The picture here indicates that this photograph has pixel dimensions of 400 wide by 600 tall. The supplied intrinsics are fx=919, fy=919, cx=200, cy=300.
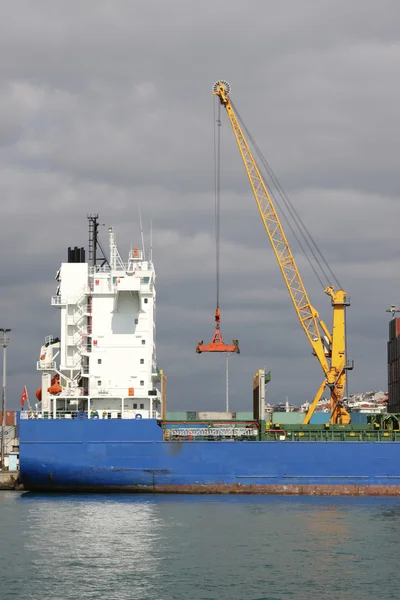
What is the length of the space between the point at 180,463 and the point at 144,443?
83.7 inches

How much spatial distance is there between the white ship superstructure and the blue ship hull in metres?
2.01

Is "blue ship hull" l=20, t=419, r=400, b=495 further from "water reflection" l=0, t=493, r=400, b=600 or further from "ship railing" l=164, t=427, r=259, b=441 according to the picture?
"water reflection" l=0, t=493, r=400, b=600

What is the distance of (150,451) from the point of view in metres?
46.8

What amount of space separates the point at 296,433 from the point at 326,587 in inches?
890

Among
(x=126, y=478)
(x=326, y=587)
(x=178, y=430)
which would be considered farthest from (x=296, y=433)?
(x=326, y=587)

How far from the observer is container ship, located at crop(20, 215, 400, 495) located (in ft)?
153

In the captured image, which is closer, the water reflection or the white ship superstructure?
the water reflection

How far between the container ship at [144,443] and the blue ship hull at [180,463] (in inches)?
2.0

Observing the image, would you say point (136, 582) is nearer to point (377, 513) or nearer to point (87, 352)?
point (377, 513)

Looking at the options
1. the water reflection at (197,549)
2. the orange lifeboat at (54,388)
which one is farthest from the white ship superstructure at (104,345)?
the water reflection at (197,549)

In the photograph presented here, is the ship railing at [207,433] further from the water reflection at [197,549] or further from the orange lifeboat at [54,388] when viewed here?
the orange lifeboat at [54,388]

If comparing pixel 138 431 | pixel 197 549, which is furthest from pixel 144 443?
pixel 197 549

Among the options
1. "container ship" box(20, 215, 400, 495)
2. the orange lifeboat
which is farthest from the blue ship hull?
the orange lifeboat

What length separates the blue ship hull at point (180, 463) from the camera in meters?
46.7
